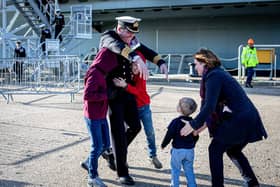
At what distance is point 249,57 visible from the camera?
15.5 meters

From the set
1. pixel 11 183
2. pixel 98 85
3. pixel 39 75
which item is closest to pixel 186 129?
pixel 98 85

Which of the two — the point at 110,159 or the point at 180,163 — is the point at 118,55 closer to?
the point at 180,163

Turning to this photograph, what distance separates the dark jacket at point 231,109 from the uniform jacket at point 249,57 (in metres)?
11.6

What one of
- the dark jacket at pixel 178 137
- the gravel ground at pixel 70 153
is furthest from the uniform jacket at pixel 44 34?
the dark jacket at pixel 178 137

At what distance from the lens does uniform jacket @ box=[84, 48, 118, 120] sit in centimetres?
445

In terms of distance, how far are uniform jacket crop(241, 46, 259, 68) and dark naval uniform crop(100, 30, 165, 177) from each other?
36.4 ft

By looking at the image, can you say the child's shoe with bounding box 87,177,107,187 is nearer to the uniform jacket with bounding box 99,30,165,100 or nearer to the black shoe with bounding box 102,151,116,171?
the black shoe with bounding box 102,151,116,171

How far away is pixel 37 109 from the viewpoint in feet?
35.4

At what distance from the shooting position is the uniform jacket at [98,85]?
175 inches

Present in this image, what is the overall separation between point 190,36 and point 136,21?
21.9 m

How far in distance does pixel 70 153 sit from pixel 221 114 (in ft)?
9.26

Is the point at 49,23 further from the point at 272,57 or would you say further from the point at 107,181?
the point at 107,181

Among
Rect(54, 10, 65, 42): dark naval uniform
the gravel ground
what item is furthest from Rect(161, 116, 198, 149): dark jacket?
Rect(54, 10, 65, 42): dark naval uniform

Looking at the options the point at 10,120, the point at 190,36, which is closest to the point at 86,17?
the point at 190,36
